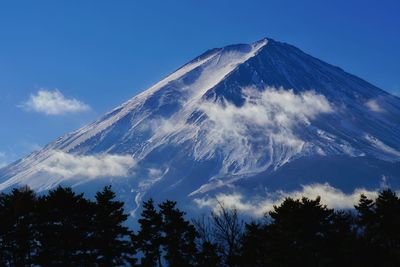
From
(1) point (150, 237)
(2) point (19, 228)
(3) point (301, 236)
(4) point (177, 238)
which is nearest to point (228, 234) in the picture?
(4) point (177, 238)

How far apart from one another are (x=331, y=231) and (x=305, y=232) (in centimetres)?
309

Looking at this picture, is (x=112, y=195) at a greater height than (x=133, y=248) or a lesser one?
greater

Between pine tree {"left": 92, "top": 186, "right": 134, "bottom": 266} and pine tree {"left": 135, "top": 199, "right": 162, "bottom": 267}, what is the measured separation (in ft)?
10.5

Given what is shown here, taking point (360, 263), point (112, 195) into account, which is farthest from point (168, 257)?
point (360, 263)

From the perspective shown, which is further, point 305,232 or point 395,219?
point 395,219

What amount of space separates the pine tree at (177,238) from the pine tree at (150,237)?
1.56 ft

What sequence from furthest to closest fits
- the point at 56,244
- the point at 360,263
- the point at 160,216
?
the point at 160,216, the point at 360,263, the point at 56,244

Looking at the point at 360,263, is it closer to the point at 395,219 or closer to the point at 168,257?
the point at 395,219

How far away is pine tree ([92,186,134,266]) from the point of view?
35000 millimetres

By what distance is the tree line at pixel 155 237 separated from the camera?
114ft

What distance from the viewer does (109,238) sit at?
116ft

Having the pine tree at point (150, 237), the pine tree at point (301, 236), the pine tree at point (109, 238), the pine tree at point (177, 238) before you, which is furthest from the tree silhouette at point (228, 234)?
the pine tree at point (109, 238)

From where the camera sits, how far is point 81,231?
35.2 meters

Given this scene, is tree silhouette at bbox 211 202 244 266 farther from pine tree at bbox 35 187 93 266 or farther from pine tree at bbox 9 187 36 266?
pine tree at bbox 9 187 36 266
